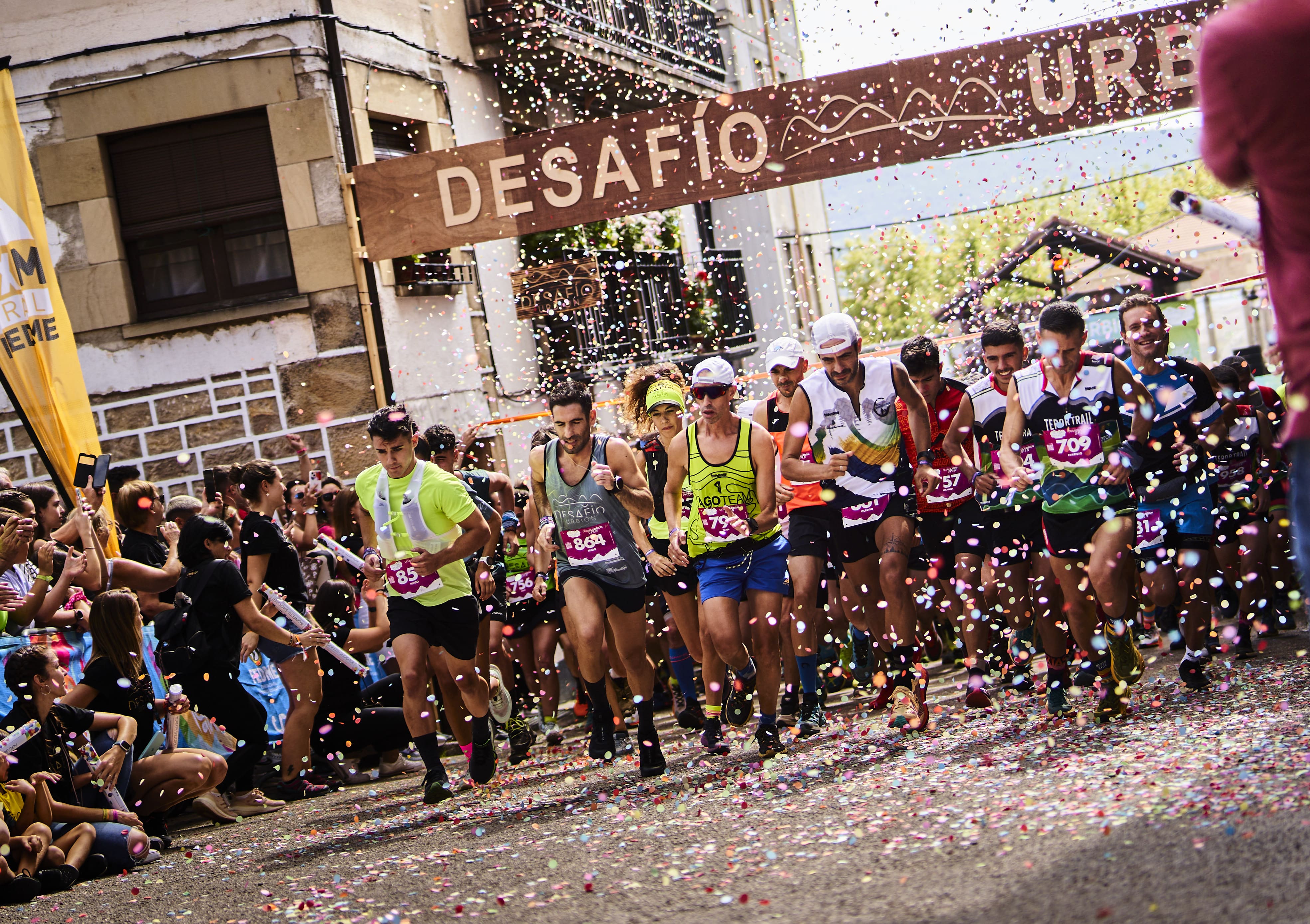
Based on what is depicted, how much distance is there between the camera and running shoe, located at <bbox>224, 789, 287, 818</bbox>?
29.3ft

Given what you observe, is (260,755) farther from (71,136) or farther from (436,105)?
(436,105)

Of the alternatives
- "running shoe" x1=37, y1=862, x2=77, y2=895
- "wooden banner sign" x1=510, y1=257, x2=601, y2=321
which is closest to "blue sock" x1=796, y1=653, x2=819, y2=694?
"running shoe" x1=37, y1=862, x2=77, y2=895

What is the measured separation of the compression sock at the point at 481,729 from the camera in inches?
320

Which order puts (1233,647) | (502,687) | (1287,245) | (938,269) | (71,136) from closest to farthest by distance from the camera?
(1287,245) → (1233,647) → (502,687) → (71,136) → (938,269)

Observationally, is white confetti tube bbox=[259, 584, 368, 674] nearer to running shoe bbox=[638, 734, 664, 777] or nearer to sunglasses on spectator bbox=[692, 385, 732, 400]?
running shoe bbox=[638, 734, 664, 777]

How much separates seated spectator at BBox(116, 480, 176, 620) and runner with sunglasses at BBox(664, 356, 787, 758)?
12.4 feet

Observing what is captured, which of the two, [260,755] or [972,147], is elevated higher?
[972,147]

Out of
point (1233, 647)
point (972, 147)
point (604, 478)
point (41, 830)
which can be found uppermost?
point (972, 147)

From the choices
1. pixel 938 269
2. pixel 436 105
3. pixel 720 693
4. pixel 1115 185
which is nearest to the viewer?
pixel 720 693

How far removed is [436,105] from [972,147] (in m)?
6.64

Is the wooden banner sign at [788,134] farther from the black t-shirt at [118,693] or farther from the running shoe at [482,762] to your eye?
the black t-shirt at [118,693]

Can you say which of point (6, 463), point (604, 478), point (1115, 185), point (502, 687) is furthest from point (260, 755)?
point (1115, 185)

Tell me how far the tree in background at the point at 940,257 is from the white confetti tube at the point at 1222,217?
65.9 meters

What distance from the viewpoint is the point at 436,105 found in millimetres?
17109
